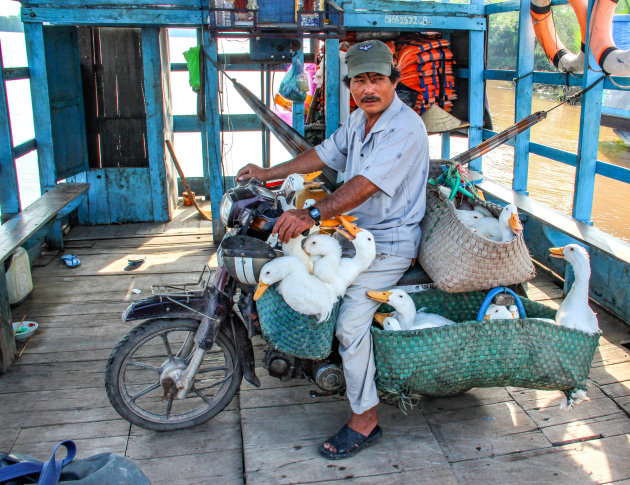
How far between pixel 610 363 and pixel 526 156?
1.99m

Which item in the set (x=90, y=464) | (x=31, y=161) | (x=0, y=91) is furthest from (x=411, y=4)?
(x=31, y=161)

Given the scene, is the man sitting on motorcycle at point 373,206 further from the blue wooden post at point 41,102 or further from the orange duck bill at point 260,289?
the blue wooden post at point 41,102

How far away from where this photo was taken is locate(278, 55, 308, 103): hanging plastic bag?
4.74 meters

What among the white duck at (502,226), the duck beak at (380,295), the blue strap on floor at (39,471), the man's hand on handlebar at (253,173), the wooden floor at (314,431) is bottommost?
the wooden floor at (314,431)

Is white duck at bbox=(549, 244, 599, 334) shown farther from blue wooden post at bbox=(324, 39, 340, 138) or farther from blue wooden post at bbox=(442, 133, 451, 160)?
blue wooden post at bbox=(442, 133, 451, 160)

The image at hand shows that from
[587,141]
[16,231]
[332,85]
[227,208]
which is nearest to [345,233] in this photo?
[227,208]

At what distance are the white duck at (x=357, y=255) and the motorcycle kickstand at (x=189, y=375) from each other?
28.2 inches

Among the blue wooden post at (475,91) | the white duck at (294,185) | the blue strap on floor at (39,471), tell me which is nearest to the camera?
the blue strap on floor at (39,471)

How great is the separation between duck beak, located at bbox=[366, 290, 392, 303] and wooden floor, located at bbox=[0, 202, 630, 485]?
0.68 m

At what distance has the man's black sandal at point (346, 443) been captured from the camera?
8.60 feet

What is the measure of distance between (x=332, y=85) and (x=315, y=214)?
276 cm

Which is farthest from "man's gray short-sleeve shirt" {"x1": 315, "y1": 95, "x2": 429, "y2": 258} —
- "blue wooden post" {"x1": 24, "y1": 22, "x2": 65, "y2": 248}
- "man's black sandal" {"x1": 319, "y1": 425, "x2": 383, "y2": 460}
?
"blue wooden post" {"x1": 24, "y1": 22, "x2": 65, "y2": 248}

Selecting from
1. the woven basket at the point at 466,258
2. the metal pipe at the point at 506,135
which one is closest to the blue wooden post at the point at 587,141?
the metal pipe at the point at 506,135

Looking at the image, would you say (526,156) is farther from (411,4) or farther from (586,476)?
(586,476)
